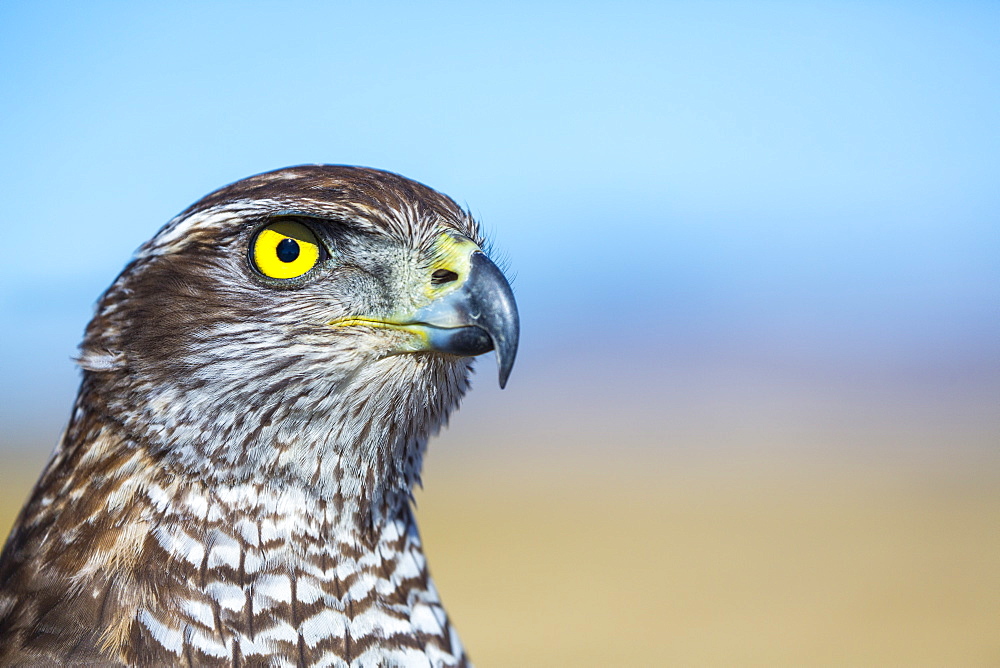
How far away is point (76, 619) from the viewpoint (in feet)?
8.85

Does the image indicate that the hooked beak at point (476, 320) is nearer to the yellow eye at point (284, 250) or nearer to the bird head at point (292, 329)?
the bird head at point (292, 329)

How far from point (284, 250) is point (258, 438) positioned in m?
0.61

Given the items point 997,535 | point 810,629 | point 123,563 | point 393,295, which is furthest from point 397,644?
point 997,535

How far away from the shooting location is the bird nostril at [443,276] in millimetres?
3113

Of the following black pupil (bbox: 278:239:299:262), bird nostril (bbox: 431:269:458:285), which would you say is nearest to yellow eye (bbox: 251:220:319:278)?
black pupil (bbox: 278:239:299:262)

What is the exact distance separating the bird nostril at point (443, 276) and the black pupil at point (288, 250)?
17.7 inches

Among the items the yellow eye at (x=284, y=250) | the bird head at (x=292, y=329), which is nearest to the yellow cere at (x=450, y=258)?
the bird head at (x=292, y=329)

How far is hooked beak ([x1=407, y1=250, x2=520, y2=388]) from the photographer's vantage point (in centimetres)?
298

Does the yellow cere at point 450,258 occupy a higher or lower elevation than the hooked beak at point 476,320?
higher

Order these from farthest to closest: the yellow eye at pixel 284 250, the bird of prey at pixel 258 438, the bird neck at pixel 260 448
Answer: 1. the yellow eye at pixel 284 250
2. the bird neck at pixel 260 448
3. the bird of prey at pixel 258 438

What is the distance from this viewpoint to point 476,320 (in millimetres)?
3000

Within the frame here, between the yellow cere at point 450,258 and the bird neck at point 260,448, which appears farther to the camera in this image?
the yellow cere at point 450,258

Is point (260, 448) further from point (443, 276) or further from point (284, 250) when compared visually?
point (443, 276)

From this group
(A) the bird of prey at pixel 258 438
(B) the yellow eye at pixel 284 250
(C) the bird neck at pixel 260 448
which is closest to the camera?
(A) the bird of prey at pixel 258 438
